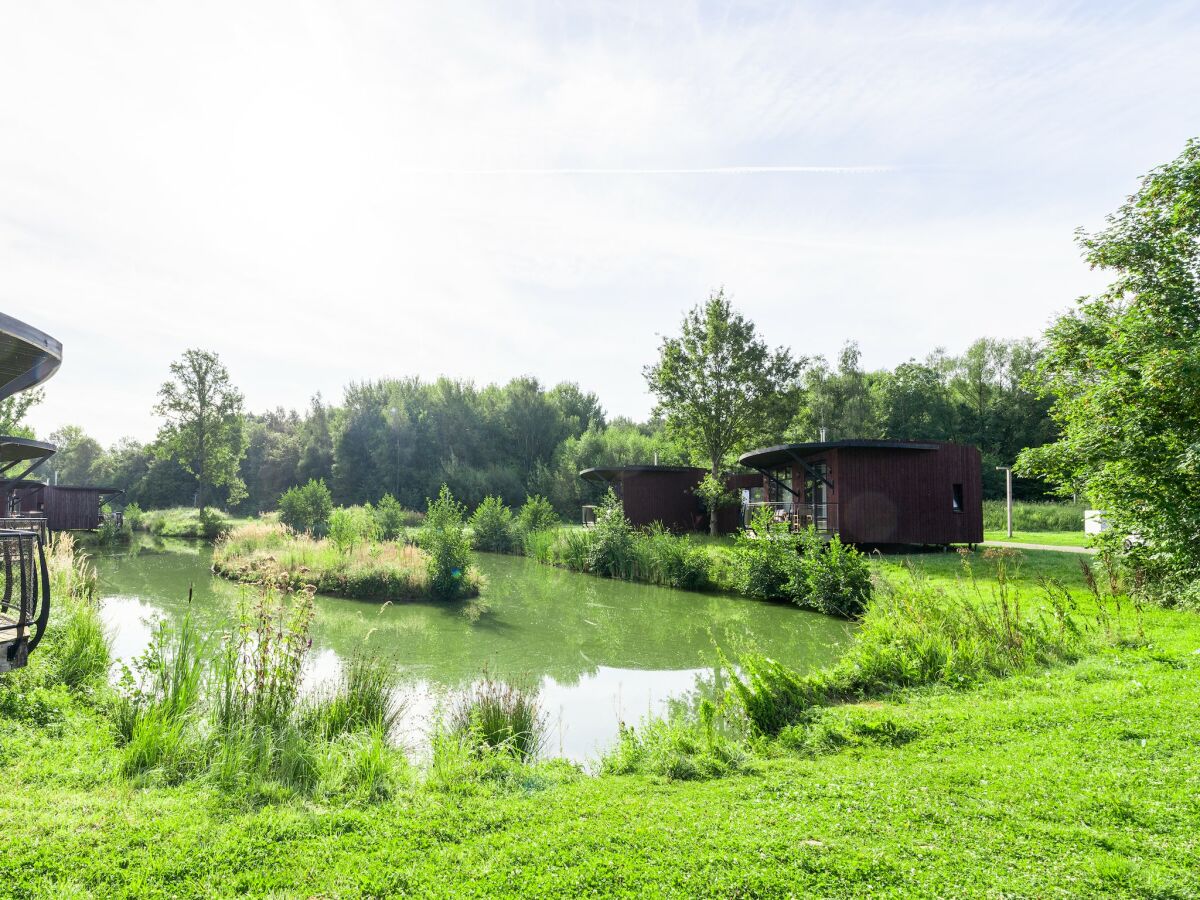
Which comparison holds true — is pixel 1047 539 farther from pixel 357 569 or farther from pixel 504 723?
pixel 504 723

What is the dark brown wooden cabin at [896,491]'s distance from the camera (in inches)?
695

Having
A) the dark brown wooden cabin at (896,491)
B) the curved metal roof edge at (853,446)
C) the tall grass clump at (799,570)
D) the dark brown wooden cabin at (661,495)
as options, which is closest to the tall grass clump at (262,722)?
the tall grass clump at (799,570)

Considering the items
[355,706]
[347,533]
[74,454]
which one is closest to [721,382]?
[347,533]

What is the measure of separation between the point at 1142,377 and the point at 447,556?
12791 mm

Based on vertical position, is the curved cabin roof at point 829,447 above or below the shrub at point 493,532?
above

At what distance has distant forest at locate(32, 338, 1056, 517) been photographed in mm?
41531

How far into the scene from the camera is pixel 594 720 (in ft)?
23.5

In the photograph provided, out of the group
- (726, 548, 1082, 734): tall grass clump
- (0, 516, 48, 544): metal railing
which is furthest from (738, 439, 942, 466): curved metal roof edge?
(0, 516, 48, 544): metal railing

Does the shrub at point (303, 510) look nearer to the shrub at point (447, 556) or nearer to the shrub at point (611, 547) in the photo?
the shrub at point (611, 547)

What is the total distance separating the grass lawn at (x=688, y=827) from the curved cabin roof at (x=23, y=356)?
2.47m

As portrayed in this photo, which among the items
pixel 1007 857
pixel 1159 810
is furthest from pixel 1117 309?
pixel 1007 857

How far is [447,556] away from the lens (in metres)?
15.5

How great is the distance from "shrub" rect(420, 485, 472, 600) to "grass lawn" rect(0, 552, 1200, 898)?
34.1 ft

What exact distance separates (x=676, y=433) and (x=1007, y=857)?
21979 mm
